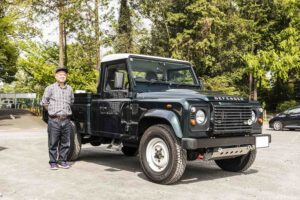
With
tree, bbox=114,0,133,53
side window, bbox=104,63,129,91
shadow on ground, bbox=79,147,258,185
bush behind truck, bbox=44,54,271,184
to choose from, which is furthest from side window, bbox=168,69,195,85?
tree, bbox=114,0,133,53

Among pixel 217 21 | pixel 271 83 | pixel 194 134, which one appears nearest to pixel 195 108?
pixel 194 134

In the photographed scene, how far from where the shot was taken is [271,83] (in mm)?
46656

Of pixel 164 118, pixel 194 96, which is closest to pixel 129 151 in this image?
pixel 164 118

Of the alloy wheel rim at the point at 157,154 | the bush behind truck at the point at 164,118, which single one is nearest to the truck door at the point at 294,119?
the bush behind truck at the point at 164,118

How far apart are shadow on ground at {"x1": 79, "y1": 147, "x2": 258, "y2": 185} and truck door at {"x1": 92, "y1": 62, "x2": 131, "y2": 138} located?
865 millimetres

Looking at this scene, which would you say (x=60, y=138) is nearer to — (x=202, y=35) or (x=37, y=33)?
(x=37, y=33)

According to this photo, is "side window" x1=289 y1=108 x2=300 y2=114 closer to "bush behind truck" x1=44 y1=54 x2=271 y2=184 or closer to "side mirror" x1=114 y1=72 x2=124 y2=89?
"bush behind truck" x1=44 y1=54 x2=271 y2=184

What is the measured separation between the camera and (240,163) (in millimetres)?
8539

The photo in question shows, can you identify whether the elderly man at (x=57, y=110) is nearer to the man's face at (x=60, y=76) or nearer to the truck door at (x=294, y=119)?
the man's face at (x=60, y=76)

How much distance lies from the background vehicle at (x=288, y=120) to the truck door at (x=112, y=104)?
1577 cm

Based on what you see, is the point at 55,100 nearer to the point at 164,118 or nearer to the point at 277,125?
the point at 164,118

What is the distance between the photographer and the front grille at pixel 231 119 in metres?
7.18

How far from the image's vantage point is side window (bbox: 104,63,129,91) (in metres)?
8.34

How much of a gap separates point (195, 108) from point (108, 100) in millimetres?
2281
